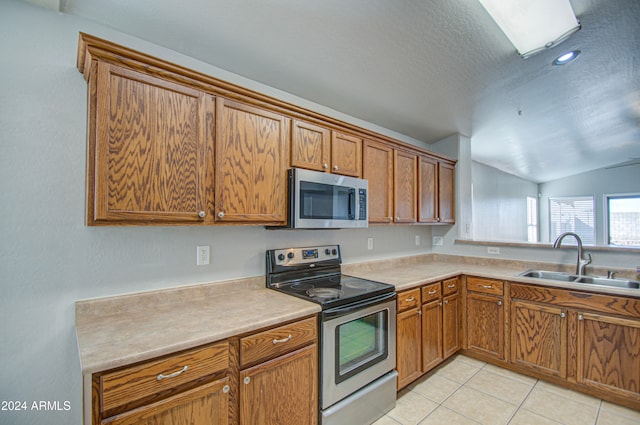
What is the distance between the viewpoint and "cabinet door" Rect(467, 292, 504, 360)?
267 cm

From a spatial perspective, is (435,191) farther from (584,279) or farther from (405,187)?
(584,279)

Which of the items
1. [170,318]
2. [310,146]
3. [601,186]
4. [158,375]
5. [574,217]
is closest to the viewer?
[158,375]

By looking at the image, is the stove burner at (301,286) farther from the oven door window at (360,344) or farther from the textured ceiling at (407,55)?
the textured ceiling at (407,55)

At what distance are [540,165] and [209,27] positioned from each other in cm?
689

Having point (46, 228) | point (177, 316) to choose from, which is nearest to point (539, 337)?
point (177, 316)

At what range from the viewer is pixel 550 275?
110 inches

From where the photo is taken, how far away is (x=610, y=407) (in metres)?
2.13

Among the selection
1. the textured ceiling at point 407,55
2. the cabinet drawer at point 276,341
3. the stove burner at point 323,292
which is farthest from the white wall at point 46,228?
the stove burner at point 323,292

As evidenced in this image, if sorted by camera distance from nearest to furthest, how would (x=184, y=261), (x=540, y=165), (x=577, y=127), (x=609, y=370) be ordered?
(x=184, y=261)
(x=609, y=370)
(x=577, y=127)
(x=540, y=165)

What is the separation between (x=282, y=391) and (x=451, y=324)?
199cm

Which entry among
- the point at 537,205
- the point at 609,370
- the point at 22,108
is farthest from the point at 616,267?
the point at 537,205

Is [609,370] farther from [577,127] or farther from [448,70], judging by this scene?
[577,127]

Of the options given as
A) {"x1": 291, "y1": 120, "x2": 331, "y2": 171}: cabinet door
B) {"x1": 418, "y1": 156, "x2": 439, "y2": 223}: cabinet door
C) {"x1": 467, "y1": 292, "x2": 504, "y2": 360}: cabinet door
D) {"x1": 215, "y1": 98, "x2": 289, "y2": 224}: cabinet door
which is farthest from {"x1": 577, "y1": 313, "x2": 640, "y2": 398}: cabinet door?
{"x1": 215, "y1": 98, "x2": 289, "y2": 224}: cabinet door

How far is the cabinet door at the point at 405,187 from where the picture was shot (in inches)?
112
